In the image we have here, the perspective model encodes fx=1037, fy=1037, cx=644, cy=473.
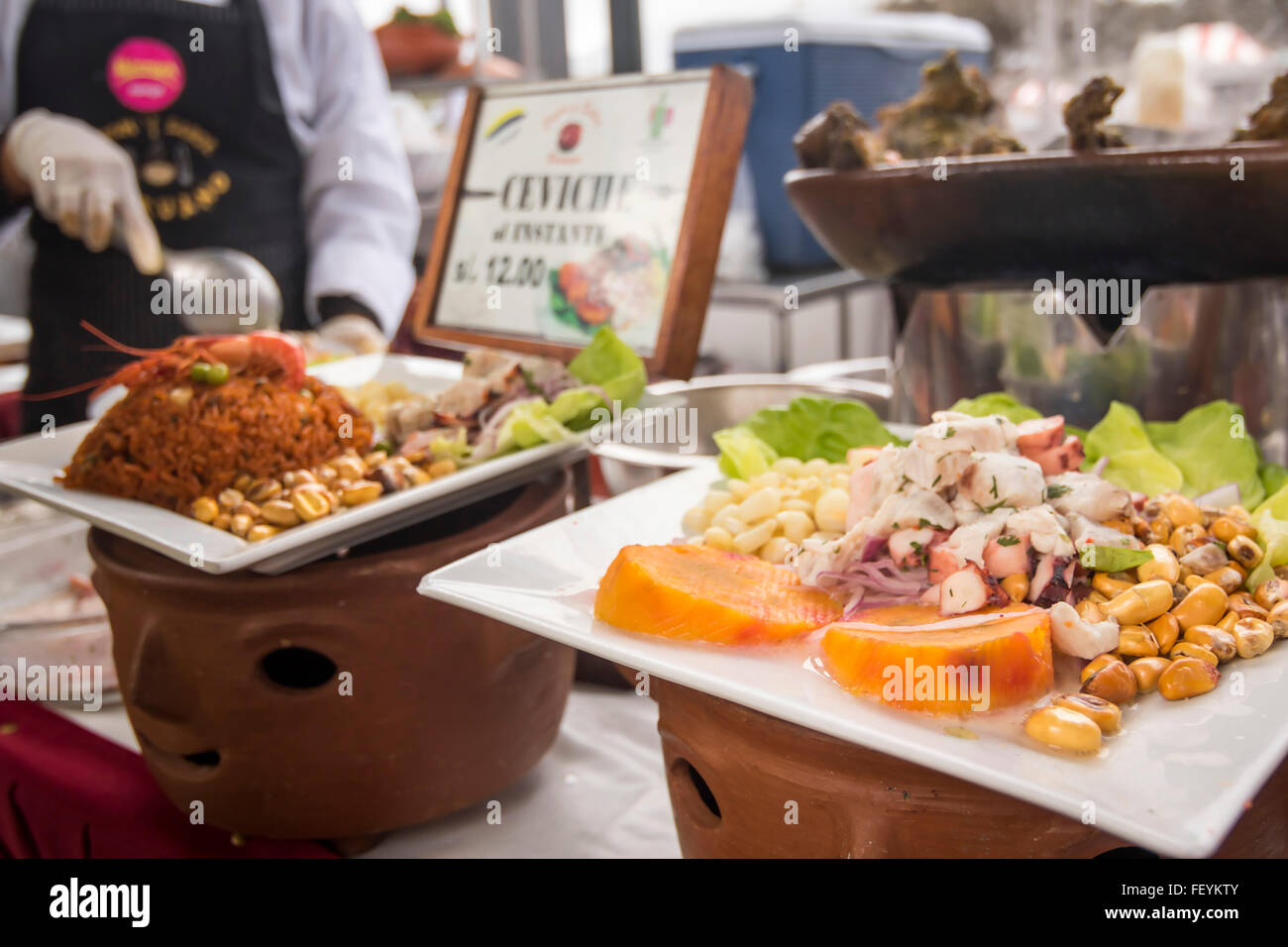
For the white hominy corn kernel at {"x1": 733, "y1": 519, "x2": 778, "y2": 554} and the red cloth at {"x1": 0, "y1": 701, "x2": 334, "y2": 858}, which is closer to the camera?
the white hominy corn kernel at {"x1": 733, "y1": 519, "x2": 778, "y2": 554}

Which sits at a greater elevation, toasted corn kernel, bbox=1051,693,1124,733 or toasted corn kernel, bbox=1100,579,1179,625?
toasted corn kernel, bbox=1100,579,1179,625

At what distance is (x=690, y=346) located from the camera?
150 centimetres

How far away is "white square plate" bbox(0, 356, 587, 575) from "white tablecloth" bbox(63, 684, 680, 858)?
329mm

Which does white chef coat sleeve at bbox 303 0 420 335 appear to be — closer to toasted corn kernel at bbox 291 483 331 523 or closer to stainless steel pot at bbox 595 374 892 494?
stainless steel pot at bbox 595 374 892 494

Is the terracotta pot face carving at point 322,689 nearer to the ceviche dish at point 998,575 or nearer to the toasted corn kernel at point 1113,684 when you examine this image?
the ceviche dish at point 998,575

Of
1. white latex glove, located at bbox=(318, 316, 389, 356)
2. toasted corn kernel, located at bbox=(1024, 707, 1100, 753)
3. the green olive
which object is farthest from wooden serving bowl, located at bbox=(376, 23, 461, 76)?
toasted corn kernel, located at bbox=(1024, 707, 1100, 753)

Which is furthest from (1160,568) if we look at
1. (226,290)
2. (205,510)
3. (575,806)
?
(226,290)

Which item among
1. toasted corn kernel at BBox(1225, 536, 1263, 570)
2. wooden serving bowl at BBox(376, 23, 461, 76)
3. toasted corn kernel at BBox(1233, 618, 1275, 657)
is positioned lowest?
toasted corn kernel at BBox(1233, 618, 1275, 657)

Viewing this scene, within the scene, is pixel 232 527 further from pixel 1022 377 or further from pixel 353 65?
pixel 353 65

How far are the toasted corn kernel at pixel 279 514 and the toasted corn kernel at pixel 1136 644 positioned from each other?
77 centimetres

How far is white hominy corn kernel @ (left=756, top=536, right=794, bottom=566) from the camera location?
1004 millimetres
